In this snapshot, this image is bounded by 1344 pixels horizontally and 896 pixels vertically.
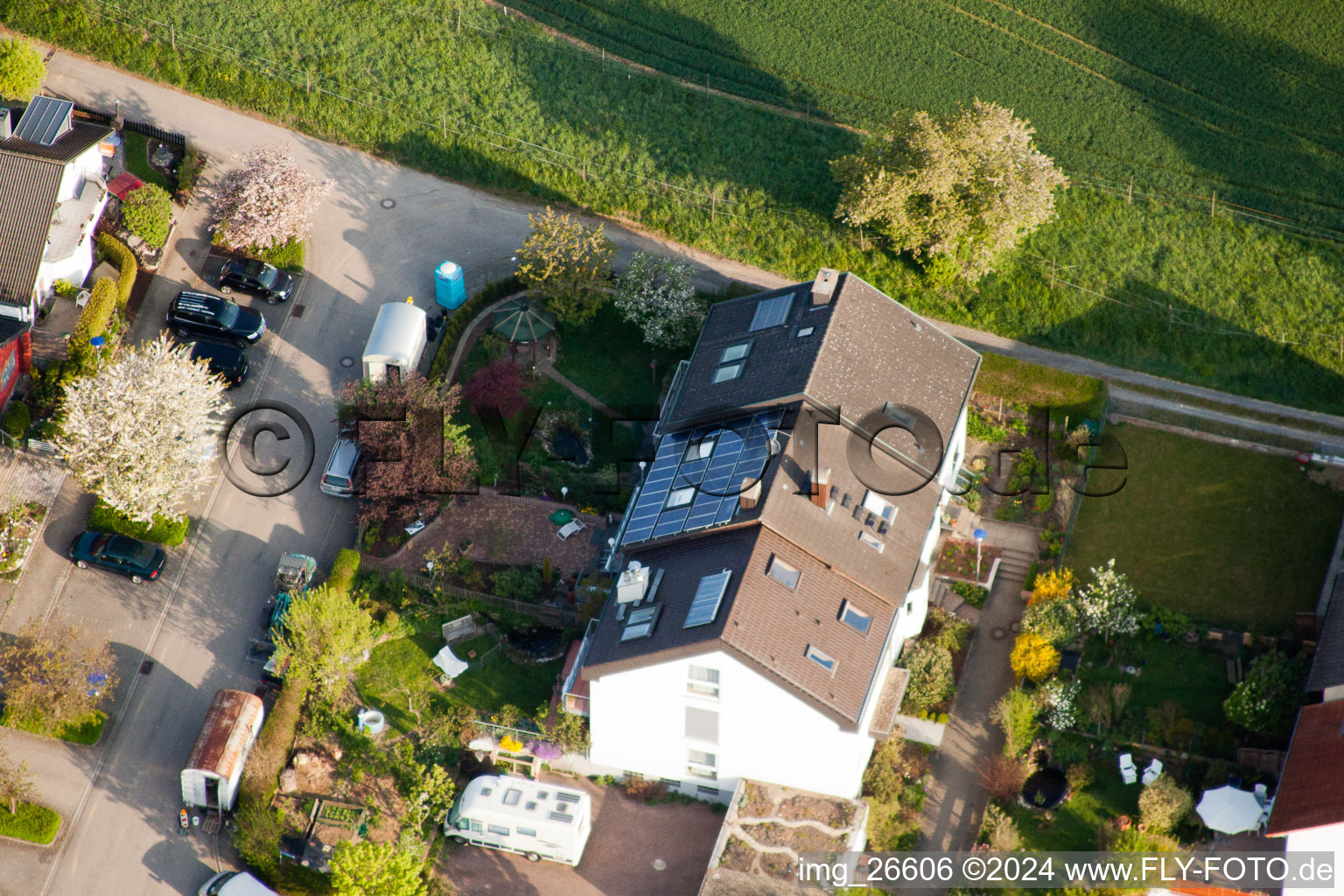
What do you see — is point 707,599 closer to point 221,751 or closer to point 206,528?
point 221,751

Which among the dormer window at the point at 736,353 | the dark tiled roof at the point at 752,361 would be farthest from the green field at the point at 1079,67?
the dormer window at the point at 736,353

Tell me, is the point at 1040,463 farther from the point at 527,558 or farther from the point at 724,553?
→ the point at 527,558

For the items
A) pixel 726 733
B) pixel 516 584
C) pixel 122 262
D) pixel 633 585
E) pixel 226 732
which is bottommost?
pixel 226 732

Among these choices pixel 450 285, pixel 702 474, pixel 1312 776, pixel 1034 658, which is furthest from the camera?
pixel 450 285

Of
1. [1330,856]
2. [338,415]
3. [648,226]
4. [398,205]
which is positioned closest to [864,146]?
[648,226]

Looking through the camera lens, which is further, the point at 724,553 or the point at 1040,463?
the point at 1040,463

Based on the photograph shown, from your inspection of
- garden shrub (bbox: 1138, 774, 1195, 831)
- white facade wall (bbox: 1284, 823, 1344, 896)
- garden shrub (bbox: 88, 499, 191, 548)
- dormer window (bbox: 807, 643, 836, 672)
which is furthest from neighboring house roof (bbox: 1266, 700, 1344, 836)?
garden shrub (bbox: 88, 499, 191, 548)

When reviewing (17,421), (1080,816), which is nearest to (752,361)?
(1080,816)
